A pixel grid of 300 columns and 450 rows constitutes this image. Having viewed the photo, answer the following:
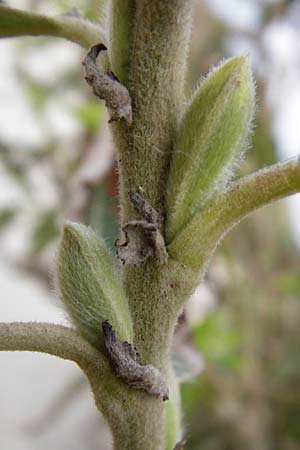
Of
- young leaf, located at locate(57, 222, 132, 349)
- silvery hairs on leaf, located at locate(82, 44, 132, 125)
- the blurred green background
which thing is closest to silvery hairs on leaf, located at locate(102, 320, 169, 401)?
young leaf, located at locate(57, 222, 132, 349)

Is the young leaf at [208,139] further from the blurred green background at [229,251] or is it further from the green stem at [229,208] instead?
the blurred green background at [229,251]

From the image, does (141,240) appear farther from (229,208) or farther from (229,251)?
(229,251)

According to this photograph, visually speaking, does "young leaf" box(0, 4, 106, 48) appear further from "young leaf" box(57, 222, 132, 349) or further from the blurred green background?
the blurred green background

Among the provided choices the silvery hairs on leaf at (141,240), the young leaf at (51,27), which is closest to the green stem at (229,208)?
the silvery hairs on leaf at (141,240)

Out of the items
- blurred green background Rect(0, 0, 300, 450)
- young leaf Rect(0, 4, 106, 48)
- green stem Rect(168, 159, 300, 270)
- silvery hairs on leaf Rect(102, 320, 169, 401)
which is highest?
blurred green background Rect(0, 0, 300, 450)

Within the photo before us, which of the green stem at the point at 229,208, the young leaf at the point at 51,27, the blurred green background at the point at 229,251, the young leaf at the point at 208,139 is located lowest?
the green stem at the point at 229,208

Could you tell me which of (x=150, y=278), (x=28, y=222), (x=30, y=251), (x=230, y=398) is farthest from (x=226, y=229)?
(x=230, y=398)
